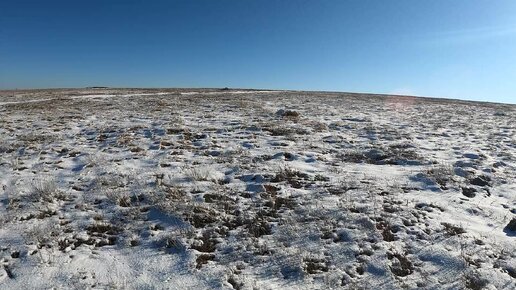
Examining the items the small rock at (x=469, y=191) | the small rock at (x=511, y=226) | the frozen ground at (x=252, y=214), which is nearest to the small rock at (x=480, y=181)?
the frozen ground at (x=252, y=214)

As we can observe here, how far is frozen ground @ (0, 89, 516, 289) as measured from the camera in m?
6.16

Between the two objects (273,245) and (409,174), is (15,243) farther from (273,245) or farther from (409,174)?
(409,174)

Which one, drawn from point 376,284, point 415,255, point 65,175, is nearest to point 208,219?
point 376,284

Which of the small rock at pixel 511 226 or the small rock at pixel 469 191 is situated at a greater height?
the small rock at pixel 469 191

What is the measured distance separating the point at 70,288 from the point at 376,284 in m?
5.12

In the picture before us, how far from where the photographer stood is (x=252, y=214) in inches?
320

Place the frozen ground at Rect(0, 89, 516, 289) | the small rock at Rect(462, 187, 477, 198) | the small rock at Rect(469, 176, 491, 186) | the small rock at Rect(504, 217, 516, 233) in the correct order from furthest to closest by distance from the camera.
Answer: the small rock at Rect(469, 176, 491, 186)
the small rock at Rect(462, 187, 477, 198)
the small rock at Rect(504, 217, 516, 233)
the frozen ground at Rect(0, 89, 516, 289)

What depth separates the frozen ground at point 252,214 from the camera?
6.16m

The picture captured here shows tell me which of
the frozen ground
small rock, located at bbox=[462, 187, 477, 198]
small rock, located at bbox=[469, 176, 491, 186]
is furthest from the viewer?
small rock, located at bbox=[469, 176, 491, 186]

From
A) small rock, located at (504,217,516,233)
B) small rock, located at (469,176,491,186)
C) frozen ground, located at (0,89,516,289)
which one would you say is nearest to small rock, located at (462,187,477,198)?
frozen ground, located at (0,89,516,289)

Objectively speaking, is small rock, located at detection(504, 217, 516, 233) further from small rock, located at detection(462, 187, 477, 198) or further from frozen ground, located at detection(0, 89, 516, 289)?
small rock, located at detection(462, 187, 477, 198)

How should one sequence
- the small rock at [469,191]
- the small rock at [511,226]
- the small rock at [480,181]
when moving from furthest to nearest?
the small rock at [480,181] → the small rock at [469,191] → the small rock at [511,226]

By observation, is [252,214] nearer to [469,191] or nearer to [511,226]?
[511,226]

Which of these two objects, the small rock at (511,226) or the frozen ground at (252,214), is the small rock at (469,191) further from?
the small rock at (511,226)
